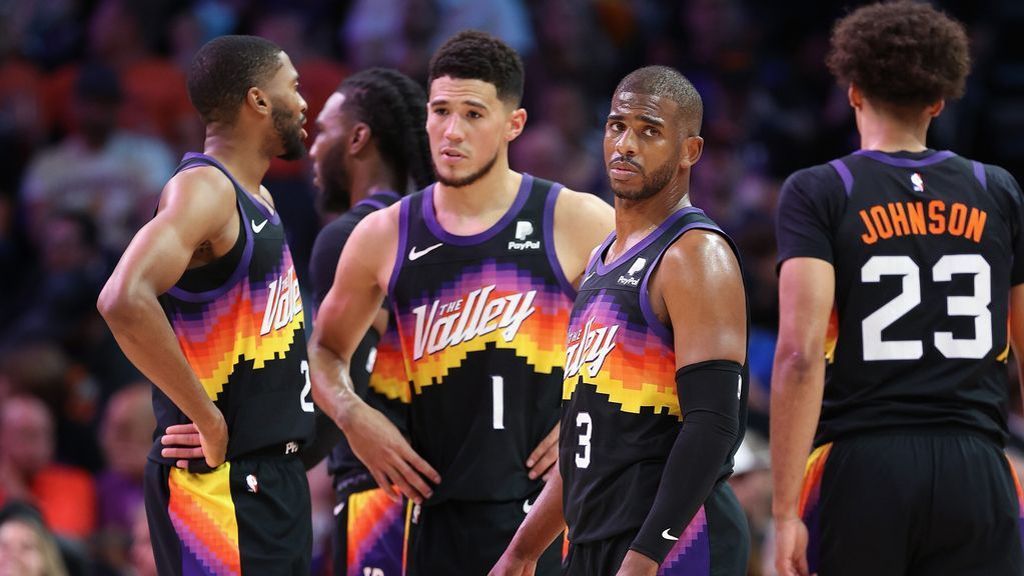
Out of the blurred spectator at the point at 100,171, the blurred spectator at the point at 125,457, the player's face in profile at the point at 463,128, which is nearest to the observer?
the player's face in profile at the point at 463,128

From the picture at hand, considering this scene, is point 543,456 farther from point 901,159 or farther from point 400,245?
point 901,159

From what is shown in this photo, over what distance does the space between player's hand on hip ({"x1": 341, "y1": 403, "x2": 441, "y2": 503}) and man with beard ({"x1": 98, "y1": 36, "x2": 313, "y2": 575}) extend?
22cm

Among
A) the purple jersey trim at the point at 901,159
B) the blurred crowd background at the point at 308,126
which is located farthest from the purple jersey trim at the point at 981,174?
the blurred crowd background at the point at 308,126

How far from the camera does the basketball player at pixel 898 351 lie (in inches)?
201

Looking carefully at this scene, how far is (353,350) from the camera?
19.1 ft

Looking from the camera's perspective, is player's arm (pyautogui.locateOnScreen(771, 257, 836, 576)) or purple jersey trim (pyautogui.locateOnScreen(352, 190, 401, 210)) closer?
player's arm (pyautogui.locateOnScreen(771, 257, 836, 576))

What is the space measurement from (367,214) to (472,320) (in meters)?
0.92

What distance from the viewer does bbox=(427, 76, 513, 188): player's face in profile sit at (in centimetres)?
554

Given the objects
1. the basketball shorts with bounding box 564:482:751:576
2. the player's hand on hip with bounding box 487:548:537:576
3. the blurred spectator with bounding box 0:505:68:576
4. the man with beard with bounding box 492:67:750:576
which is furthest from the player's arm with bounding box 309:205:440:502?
the blurred spectator with bounding box 0:505:68:576

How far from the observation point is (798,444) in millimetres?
5098

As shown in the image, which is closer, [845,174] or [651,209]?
[651,209]

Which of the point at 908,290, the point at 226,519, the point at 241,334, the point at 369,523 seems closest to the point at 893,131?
the point at 908,290

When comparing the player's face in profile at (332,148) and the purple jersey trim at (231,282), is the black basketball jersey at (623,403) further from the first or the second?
the player's face in profile at (332,148)

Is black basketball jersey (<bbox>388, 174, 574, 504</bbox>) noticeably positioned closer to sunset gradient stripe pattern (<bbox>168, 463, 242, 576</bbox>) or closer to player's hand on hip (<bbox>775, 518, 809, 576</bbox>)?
sunset gradient stripe pattern (<bbox>168, 463, 242, 576</bbox>)
